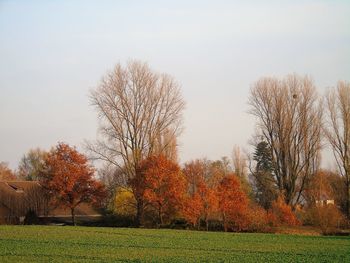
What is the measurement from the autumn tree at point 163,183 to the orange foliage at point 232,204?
373 centimetres

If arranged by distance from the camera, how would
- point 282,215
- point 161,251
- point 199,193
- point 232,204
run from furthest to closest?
point 199,193 < point 282,215 < point 232,204 < point 161,251

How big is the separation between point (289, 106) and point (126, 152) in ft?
55.3

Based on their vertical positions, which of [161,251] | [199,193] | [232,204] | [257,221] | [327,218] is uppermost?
[199,193]

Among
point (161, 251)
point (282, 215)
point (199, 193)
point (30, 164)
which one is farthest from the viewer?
point (30, 164)

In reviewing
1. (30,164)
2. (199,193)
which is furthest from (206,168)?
(30,164)

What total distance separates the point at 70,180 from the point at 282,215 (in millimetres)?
21101

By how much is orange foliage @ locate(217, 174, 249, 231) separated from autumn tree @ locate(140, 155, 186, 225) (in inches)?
147

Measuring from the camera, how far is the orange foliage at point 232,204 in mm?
42750

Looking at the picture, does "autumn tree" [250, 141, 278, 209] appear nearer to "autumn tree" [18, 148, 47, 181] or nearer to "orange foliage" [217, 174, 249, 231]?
"orange foliage" [217, 174, 249, 231]

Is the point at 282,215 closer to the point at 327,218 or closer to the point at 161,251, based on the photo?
the point at 327,218

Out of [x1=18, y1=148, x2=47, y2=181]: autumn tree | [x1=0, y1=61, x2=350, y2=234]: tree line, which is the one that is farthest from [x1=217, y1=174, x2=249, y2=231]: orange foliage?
[x1=18, y1=148, x2=47, y2=181]: autumn tree

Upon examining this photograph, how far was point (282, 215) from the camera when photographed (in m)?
43.5

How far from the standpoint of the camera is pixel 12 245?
2353cm

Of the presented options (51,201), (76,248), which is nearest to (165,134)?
(51,201)
